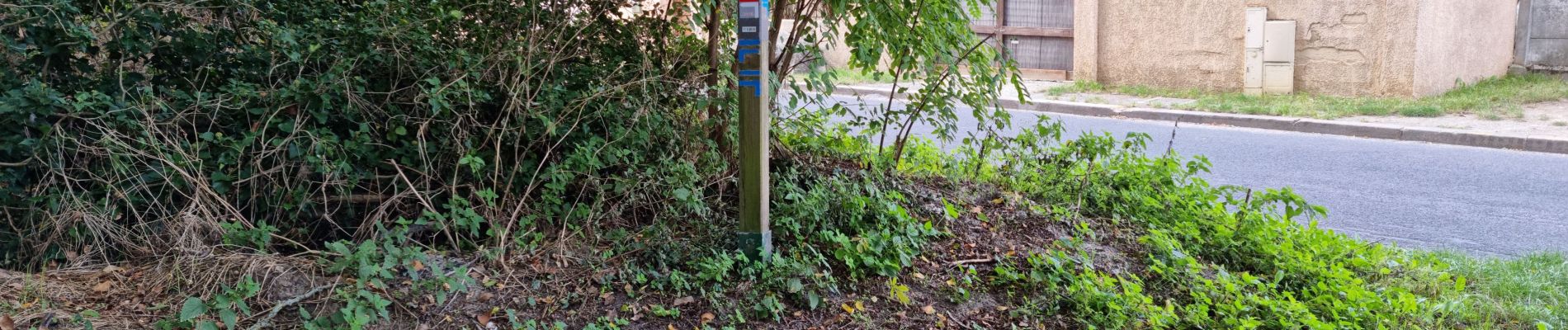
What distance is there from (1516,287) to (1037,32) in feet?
35.7

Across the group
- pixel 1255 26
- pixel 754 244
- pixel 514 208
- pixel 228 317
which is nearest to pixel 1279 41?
pixel 1255 26

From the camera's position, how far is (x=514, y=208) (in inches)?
171

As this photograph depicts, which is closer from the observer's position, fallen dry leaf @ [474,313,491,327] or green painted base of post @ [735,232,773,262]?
fallen dry leaf @ [474,313,491,327]

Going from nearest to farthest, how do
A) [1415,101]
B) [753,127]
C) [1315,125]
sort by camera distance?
[753,127]
[1315,125]
[1415,101]

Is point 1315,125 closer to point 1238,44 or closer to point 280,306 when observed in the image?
point 1238,44

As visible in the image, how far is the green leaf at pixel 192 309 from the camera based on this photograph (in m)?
3.21

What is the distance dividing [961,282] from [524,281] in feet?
5.61

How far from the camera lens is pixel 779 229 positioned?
14.3ft

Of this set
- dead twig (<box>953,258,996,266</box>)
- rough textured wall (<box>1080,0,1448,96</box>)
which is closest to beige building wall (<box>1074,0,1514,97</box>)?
rough textured wall (<box>1080,0,1448,96</box>)

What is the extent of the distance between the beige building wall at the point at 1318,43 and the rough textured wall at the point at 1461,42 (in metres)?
0.01

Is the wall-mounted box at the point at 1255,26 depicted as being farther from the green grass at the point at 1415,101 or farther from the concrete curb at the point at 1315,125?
the concrete curb at the point at 1315,125

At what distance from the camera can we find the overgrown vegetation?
373 cm

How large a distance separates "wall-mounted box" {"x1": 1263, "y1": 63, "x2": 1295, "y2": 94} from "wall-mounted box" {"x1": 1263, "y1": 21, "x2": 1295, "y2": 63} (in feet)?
0.21

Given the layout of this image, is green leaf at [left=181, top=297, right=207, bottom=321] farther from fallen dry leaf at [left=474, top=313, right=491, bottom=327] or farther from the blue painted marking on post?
the blue painted marking on post
